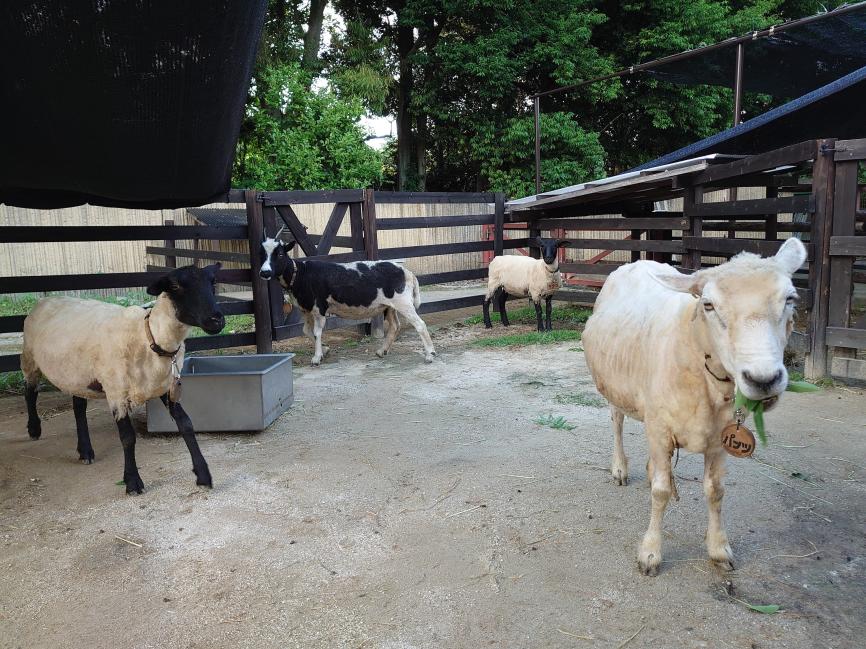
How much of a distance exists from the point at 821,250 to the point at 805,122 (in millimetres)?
2866

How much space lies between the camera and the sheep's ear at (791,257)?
2297mm

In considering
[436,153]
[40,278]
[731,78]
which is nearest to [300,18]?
[436,153]

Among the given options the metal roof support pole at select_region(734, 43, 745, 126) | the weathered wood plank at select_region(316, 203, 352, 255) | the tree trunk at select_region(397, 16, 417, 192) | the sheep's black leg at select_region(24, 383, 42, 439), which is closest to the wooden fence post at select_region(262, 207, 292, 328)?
the weathered wood plank at select_region(316, 203, 352, 255)

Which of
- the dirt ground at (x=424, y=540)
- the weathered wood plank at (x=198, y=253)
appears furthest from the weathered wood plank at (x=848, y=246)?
the weathered wood plank at (x=198, y=253)

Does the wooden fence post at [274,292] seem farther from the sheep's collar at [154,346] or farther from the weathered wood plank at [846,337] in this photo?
the weathered wood plank at [846,337]

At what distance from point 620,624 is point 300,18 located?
64.0ft

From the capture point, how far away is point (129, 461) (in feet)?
12.9

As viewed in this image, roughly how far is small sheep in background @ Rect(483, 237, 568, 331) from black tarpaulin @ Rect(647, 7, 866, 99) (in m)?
3.93

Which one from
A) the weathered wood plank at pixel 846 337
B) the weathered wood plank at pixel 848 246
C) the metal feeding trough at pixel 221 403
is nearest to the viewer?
the metal feeding trough at pixel 221 403

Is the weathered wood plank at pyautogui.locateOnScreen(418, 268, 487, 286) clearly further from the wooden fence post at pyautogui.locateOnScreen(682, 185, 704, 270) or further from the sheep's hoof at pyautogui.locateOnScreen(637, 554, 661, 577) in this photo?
the sheep's hoof at pyautogui.locateOnScreen(637, 554, 661, 577)

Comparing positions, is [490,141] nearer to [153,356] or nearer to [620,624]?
[153,356]

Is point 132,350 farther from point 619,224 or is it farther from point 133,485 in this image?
point 619,224

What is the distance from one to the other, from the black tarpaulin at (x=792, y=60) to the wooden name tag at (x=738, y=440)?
7.27 metres

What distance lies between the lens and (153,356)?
13.1ft
